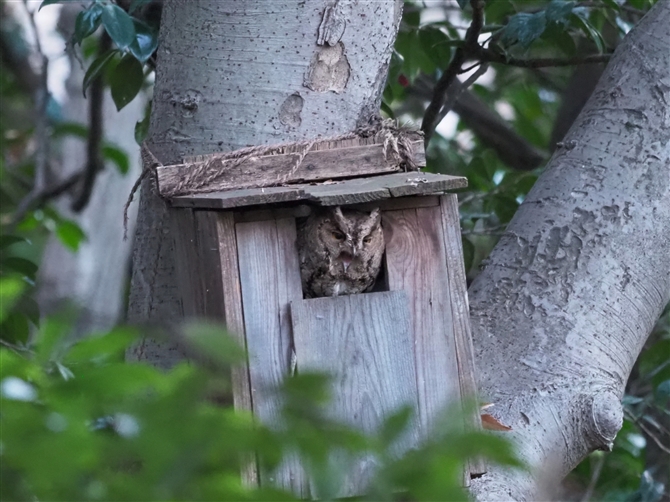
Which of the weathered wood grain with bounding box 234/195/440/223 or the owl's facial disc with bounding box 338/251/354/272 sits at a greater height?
the weathered wood grain with bounding box 234/195/440/223

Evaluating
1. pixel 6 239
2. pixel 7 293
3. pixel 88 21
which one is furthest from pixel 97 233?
pixel 7 293

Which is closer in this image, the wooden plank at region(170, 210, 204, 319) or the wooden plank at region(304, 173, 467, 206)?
the wooden plank at region(304, 173, 467, 206)

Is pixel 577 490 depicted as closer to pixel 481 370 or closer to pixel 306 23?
pixel 481 370

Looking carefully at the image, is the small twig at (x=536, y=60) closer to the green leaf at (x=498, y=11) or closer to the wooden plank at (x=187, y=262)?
the green leaf at (x=498, y=11)

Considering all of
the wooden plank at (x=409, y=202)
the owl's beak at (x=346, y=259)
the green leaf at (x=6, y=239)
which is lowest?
the owl's beak at (x=346, y=259)

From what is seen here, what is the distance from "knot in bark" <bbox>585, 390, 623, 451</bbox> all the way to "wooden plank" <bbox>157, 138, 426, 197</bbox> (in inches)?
20.9

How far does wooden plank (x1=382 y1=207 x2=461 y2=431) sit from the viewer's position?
146 cm

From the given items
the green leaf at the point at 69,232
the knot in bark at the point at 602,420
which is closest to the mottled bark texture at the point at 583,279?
the knot in bark at the point at 602,420

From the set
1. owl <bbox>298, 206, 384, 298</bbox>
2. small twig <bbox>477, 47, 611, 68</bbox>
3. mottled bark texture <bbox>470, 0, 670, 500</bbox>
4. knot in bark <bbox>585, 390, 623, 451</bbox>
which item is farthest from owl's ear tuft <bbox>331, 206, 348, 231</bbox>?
small twig <bbox>477, 47, 611, 68</bbox>

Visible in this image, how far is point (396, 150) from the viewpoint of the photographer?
5.05ft

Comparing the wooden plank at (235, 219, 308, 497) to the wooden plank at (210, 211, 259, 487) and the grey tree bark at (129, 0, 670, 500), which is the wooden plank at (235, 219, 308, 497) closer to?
the wooden plank at (210, 211, 259, 487)

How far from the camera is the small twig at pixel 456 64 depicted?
2068 mm

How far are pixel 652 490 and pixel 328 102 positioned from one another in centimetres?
137

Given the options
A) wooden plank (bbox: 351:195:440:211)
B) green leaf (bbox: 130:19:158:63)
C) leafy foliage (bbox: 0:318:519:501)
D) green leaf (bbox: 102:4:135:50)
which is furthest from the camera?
green leaf (bbox: 130:19:158:63)
